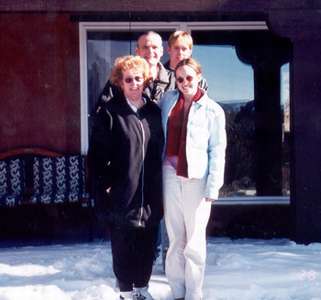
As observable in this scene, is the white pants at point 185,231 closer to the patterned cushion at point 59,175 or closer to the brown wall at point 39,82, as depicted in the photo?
the patterned cushion at point 59,175

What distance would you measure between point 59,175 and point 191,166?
3.12 meters

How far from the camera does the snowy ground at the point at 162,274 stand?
504cm

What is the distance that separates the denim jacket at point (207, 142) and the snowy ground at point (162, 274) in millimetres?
973

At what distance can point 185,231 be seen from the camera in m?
4.72

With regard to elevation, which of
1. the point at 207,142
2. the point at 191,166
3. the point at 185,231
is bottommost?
the point at 185,231

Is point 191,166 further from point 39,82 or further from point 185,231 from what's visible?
point 39,82

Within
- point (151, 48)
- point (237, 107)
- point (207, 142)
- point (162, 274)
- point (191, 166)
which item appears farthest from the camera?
point (237, 107)

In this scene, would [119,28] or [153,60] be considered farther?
[119,28]

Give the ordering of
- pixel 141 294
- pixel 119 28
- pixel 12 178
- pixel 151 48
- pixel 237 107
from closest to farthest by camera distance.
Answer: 1. pixel 141 294
2. pixel 151 48
3. pixel 12 178
4. pixel 119 28
5. pixel 237 107

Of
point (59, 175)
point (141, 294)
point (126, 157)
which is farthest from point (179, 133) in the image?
point (59, 175)

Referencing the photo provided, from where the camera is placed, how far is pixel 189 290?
15.3 ft

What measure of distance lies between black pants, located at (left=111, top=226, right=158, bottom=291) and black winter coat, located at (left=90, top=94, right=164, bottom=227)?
0.32 feet

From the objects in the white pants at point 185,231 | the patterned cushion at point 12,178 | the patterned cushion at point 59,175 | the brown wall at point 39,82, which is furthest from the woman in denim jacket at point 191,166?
the brown wall at point 39,82

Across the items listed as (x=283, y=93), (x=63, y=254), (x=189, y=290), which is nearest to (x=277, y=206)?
(x=283, y=93)
